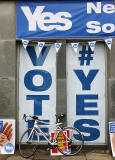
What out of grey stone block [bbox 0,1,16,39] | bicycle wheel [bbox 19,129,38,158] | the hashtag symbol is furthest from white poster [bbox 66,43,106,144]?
grey stone block [bbox 0,1,16,39]

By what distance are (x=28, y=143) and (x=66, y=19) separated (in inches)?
167

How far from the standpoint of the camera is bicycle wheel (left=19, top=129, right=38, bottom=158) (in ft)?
22.5

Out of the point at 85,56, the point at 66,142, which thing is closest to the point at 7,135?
the point at 66,142

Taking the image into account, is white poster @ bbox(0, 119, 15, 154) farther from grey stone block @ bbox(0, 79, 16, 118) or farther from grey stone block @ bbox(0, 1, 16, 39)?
grey stone block @ bbox(0, 1, 16, 39)

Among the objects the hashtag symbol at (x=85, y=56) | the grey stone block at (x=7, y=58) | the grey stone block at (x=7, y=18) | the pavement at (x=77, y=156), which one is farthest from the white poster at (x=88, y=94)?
the grey stone block at (x=7, y=18)

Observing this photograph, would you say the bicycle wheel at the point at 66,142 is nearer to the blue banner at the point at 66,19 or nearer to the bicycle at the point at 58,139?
the bicycle at the point at 58,139

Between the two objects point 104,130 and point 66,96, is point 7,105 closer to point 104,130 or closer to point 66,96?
point 66,96

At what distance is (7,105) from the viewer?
736cm

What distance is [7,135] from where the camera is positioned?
7051 mm

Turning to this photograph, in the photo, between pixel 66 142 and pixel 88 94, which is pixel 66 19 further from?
pixel 66 142

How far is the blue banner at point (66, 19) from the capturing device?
24.1 feet

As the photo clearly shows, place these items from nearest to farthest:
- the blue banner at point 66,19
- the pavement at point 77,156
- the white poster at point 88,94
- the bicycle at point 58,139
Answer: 1. the pavement at point 77,156
2. the bicycle at point 58,139
3. the blue banner at point 66,19
4. the white poster at point 88,94

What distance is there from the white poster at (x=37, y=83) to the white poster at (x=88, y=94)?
581mm

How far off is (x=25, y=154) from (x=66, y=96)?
88.7 inches
